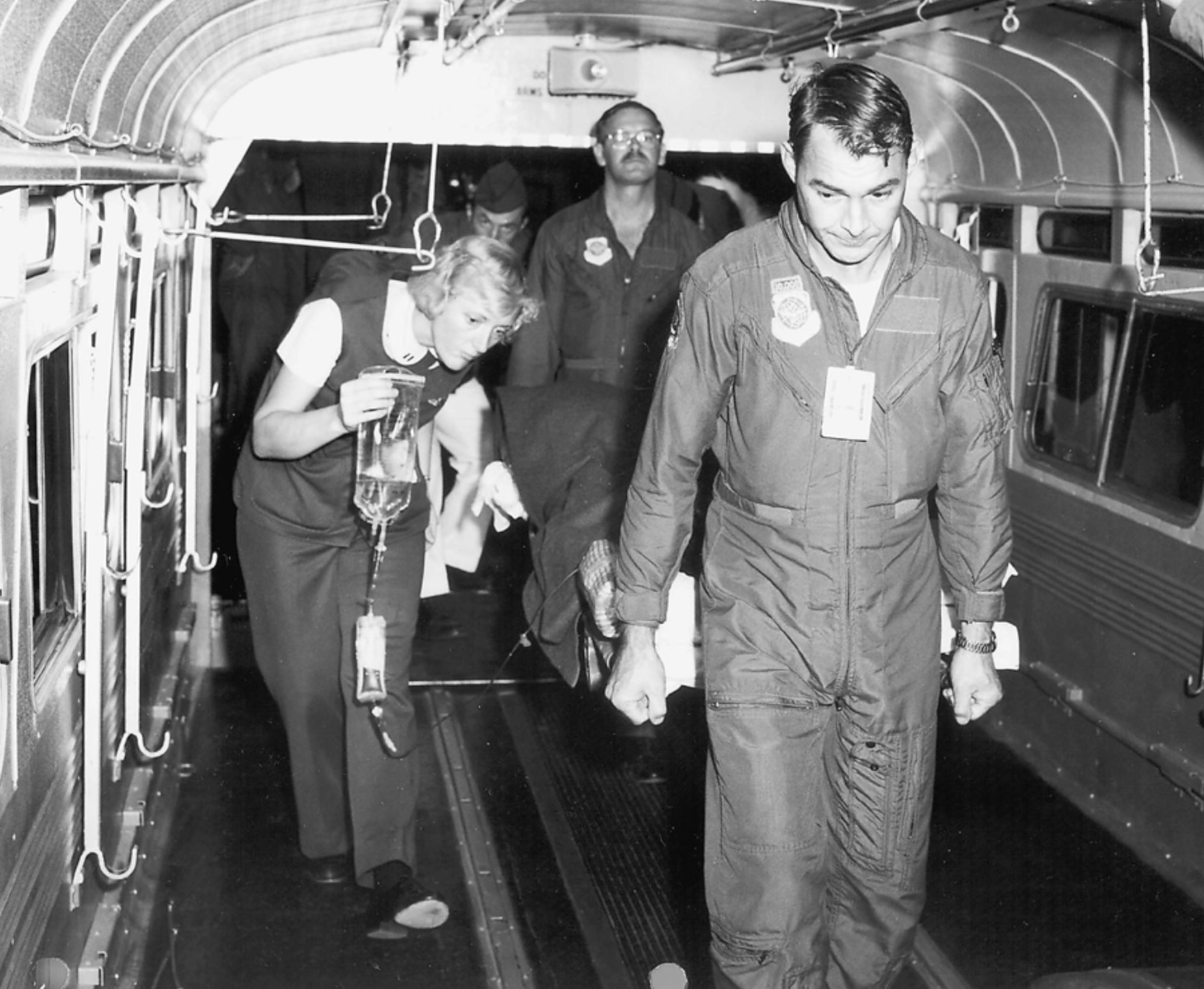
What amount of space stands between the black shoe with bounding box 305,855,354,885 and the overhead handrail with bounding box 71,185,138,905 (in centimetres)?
124

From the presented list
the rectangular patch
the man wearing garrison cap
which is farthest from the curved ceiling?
the man wearing garrison cap

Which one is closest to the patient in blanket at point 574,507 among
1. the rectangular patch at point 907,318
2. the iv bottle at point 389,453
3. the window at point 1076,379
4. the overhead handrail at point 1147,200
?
the iv bottle at point 389,453

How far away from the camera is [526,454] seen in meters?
5.20

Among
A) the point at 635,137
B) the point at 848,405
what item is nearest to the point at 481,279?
the point at 848,405

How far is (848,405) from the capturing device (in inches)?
124

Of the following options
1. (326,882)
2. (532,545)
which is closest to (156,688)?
(326,882)

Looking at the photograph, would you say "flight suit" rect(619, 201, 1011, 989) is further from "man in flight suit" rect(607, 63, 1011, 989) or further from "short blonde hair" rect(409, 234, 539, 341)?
"short blonde hair" rect(409, 234, 539, 341)

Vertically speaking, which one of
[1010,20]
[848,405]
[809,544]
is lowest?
[809,544]

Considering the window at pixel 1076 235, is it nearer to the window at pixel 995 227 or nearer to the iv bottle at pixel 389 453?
the window at pixel 995 227

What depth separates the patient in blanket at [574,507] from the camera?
4293mm

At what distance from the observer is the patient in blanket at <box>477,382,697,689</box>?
4293 millimetres

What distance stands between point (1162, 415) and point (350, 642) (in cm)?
263

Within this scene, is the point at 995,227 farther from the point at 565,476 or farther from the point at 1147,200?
the point at 1147,200

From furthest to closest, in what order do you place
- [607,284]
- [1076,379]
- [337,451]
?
[607,284], [1076,379], [337,451]
